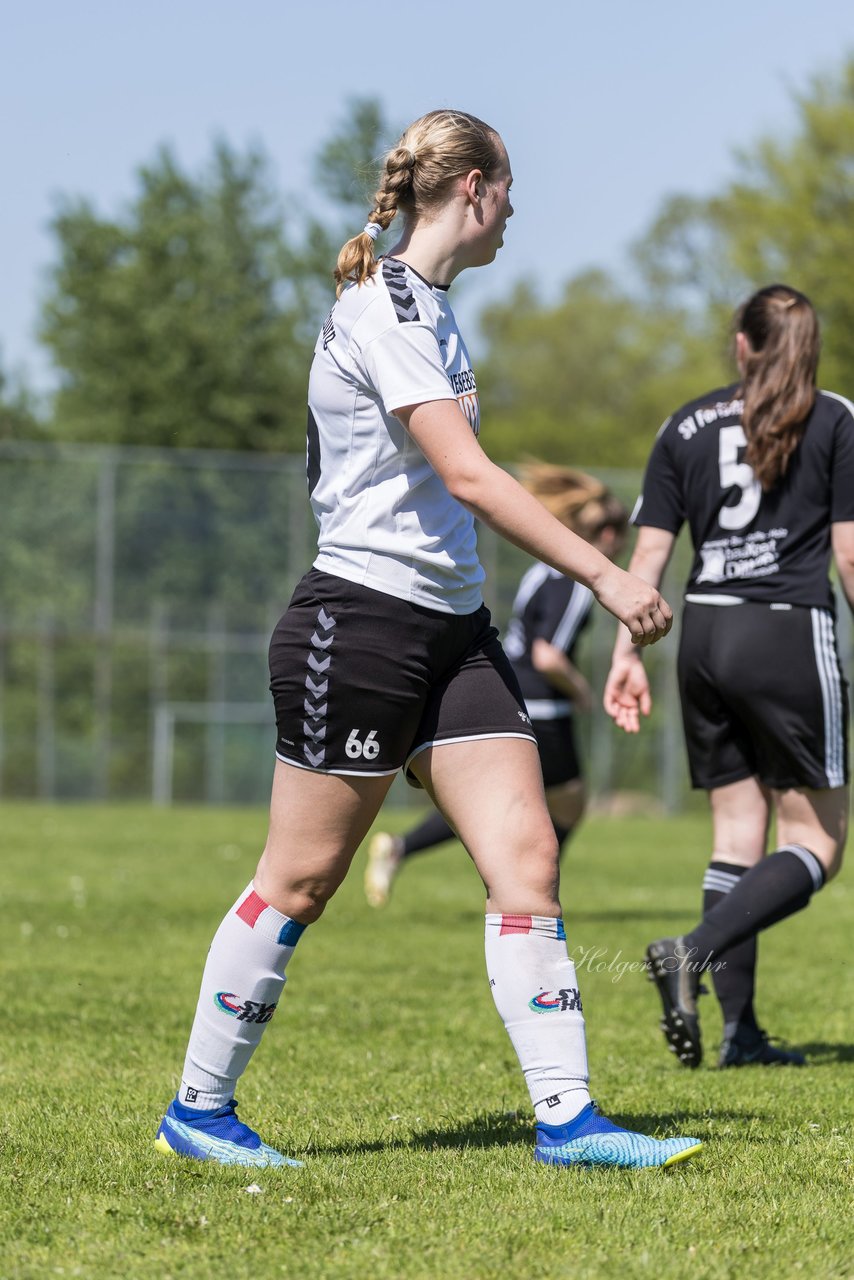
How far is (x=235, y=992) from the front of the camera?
372 cm

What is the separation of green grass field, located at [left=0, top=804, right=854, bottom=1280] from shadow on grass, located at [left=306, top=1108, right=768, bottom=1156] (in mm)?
12

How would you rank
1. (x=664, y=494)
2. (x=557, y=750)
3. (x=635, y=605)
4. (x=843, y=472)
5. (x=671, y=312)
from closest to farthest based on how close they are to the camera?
1. (x=635, y=605)
2. (x=843, y=472)
3. (x=664, y=494)
4. (x=557, y=750)
5. (x=671, y=312)

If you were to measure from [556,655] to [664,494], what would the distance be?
366 centimetres

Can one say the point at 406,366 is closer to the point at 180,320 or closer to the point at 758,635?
the point at 758,635

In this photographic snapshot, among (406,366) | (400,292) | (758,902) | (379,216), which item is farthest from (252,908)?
(758,902)

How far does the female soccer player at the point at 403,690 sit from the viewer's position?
3.59 m

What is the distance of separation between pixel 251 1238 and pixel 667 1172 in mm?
957

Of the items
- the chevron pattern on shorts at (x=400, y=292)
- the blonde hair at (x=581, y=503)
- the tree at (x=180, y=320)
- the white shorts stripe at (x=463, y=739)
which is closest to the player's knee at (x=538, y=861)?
the white shorts stripe at (x=463, y=739)

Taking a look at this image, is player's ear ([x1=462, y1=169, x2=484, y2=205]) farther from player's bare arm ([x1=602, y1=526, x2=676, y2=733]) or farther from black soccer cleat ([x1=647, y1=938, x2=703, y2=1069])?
black soccer cleat ([x1=647, y1=938, x2=703, y2=1069])

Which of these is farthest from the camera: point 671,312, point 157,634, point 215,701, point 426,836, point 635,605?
point 671,312

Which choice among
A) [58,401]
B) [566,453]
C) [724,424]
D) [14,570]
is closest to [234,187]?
[58,401]

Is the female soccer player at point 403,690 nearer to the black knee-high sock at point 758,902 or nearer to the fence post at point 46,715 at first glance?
the black knee-high sock at point 758,902

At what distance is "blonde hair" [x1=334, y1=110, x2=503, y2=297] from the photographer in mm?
3645

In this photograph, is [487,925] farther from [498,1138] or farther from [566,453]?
[566,453]
